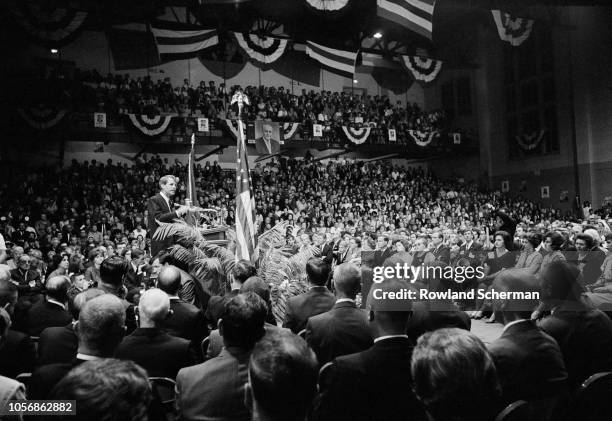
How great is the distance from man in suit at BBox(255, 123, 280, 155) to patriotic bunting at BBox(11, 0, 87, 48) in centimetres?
789

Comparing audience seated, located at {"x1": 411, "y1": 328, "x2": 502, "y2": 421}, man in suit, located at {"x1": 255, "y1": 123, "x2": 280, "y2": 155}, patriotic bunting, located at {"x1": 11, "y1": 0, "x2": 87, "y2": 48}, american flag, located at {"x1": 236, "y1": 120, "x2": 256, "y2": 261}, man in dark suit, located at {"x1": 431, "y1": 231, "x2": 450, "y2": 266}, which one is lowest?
man in dark suit, located at {"x1": 431, "y1": 231, "x2": 450, "y2": 266}

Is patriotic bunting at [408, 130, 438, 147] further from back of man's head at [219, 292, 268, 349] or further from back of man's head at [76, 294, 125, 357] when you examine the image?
back of man's head at [76, 294, 125, 357]

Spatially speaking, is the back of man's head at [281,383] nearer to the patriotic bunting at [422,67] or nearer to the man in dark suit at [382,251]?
the man in dark suit at [382,251]

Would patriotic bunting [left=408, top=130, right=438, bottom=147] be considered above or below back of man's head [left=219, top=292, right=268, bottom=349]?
above

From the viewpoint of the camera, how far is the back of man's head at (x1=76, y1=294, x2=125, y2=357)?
2.37 m

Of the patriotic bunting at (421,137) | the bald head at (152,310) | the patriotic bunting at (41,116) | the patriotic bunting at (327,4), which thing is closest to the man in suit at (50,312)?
the bald head at (152,310)

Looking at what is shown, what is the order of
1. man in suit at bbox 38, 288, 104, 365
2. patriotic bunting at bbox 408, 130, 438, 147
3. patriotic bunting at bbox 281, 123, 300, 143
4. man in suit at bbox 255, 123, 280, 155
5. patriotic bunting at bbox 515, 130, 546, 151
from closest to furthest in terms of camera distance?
man in suit at bbox 38, 288, 104, 365, man in suit at bbox 255, 123, 280, 155, patriotic bunting at bbox 281, 123, 300, 143, patriotic bunting at bbox 408, 130, 438, 147, patriotic bunting at bbox 515, 130, 546, 151

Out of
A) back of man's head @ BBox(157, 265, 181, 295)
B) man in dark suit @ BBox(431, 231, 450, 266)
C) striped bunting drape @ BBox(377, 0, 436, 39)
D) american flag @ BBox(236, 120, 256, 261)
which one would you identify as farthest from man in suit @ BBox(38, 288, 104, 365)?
striped bunting drape @ BBox(377, 0, 436, 39)

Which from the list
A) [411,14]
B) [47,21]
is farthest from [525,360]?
[47,21]

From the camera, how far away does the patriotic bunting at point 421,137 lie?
25.7 metres

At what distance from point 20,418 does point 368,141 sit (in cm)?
2326

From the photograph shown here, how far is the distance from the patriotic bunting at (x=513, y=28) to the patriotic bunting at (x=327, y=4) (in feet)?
27.6

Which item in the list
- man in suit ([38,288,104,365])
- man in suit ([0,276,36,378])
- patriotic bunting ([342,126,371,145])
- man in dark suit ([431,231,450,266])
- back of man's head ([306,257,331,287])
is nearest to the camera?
man in suit ([0,276,36,378])

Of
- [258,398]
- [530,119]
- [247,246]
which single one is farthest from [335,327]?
[530,119]
